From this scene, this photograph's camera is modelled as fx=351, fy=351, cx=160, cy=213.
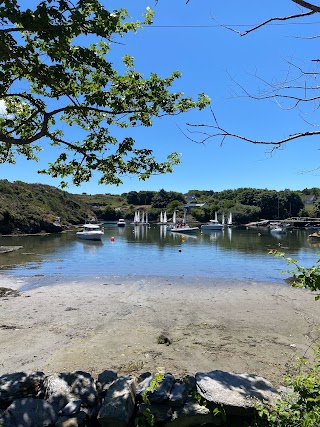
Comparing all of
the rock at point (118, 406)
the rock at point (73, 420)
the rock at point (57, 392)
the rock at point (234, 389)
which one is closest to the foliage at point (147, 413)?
the rock at point (118, 406)

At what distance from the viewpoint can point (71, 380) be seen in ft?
21.9

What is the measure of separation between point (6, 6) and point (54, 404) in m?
6.66

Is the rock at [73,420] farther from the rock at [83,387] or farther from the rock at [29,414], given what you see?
the rock at [83,387]

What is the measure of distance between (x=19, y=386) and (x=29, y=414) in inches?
36.8

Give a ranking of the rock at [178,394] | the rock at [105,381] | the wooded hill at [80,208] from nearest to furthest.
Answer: the rock at [178,394], the rock at [105,381], the wooded hill at [80,208]

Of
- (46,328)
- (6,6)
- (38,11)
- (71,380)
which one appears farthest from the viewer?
(46,328)

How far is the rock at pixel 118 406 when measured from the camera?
5594mm

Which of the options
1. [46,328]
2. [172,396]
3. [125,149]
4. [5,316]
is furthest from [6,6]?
[5,316]

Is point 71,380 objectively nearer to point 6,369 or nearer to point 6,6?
point 6,369

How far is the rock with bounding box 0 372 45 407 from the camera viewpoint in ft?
20.3

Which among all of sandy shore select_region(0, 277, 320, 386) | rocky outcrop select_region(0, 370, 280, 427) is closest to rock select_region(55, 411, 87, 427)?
rocky outcrop select_region(0, 370, 280, 427)

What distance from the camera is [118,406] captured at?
5.72m

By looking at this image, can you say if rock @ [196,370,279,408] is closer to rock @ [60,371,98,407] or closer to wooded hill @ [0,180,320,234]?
rock @ [60,371,98,407]

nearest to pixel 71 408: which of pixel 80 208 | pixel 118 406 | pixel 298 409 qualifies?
pixel 118 406
